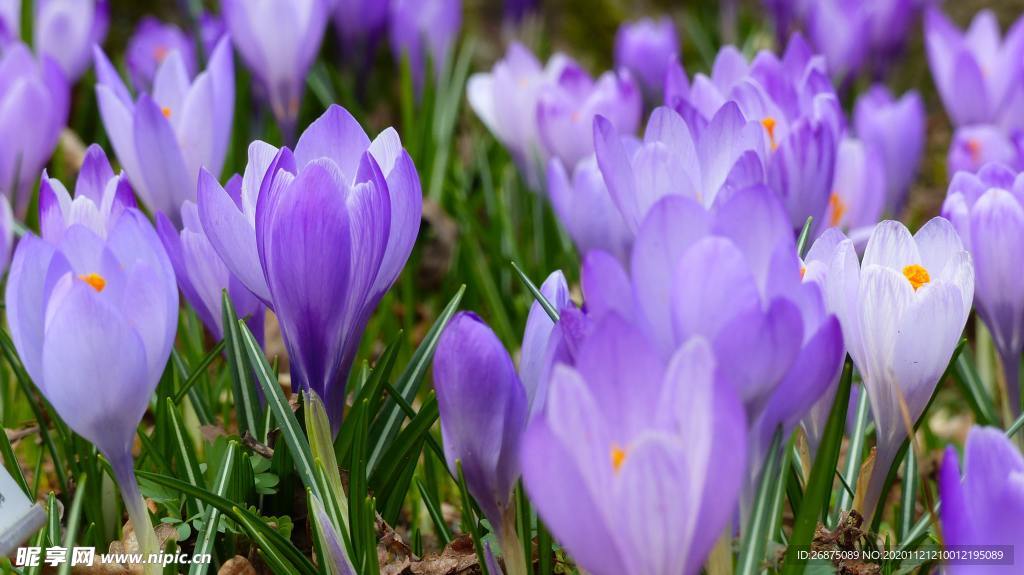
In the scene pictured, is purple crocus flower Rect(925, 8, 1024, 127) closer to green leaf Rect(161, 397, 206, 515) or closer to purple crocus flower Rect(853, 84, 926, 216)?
purple crocus flower Rect(853, 84, 926, 216)

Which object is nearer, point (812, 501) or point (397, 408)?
point (812, 501)

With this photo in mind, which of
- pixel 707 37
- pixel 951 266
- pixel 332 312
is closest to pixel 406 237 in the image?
pixel 332 312

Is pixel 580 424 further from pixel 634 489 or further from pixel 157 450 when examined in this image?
pixel 157 450

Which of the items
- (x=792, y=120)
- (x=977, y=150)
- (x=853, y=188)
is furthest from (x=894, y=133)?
(x=792, y=120)

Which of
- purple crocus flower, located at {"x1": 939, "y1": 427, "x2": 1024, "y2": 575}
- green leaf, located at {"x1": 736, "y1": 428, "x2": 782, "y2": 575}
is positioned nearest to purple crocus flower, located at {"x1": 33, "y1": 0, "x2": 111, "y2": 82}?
green leaf, located at {"x1": 736, "y1": 428, "x2": 782, "y2": 575}

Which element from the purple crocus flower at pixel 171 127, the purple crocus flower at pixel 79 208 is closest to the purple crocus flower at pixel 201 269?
the purple crocus flower at pixel 79 208

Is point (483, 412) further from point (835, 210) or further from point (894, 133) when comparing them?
point (894, 133)

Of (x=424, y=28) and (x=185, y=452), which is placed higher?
(x=424, y=28)
